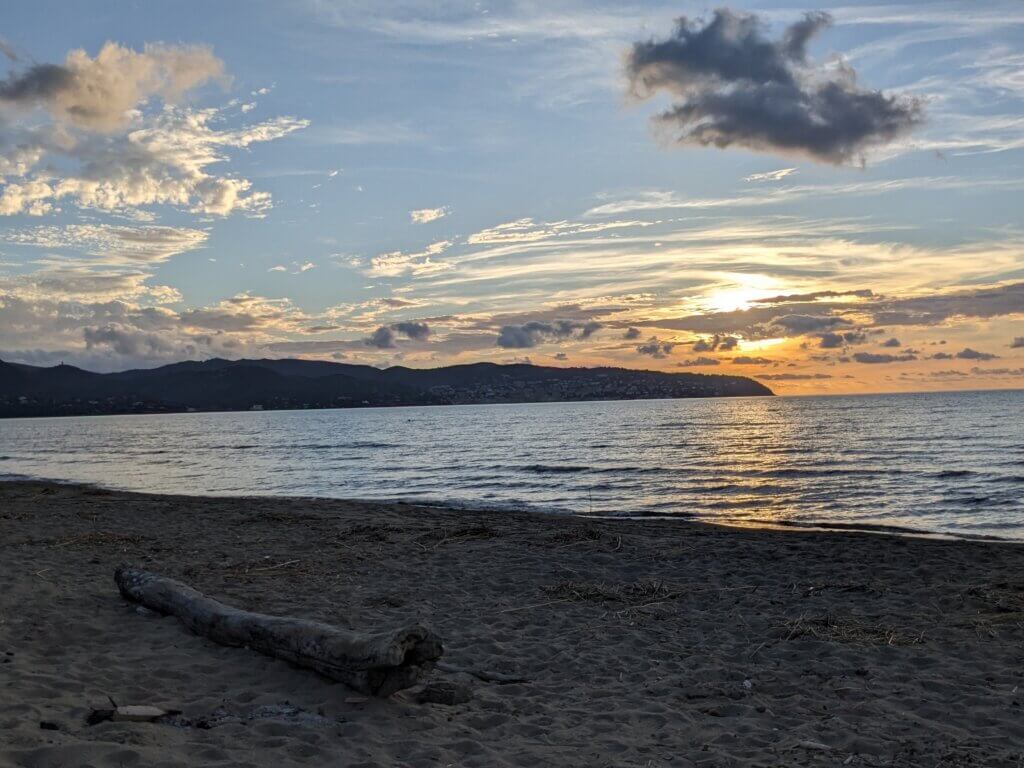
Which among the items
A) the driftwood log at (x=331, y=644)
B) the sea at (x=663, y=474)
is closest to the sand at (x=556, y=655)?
the driftwood log at (x=331, y=644)

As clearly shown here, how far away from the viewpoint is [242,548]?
14500 millimetres

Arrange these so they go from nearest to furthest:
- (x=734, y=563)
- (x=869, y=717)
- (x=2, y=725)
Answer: (x=2, y=725), (x=869, y=717), (x=734, y=563)

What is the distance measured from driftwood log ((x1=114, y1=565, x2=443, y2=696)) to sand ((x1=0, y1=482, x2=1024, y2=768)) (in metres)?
0.14

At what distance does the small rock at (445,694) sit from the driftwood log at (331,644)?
305 mm

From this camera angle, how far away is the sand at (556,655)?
5395 millimetres

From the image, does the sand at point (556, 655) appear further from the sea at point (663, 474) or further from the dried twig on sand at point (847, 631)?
the sea at point (663, 474)

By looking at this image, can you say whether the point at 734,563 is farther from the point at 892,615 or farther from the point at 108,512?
the point at 108,512

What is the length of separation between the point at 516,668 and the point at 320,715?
2.29 metres

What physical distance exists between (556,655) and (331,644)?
2.62m

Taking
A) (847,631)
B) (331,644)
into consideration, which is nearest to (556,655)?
(331,644)

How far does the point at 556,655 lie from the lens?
7.93 m

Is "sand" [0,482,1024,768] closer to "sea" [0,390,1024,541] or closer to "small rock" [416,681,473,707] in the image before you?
"small rock" [416,681,473,707]

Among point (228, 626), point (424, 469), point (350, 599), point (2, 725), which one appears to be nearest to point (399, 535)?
point (350, 599)

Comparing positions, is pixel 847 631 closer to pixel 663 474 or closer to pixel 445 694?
pixel 445 694
